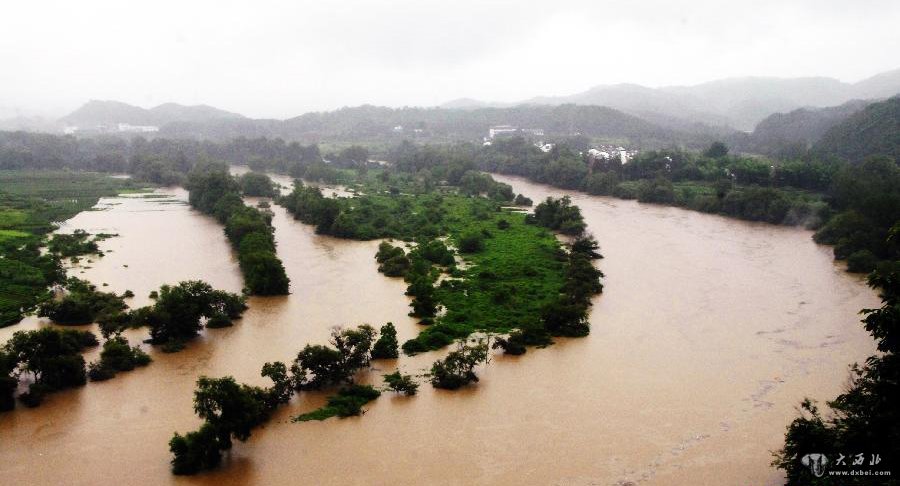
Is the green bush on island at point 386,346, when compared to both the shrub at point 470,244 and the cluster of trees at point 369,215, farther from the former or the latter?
the cluster of trees at point 369,215

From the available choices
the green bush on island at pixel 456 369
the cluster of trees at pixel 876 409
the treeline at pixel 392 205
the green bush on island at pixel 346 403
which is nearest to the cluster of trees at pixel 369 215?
the treeline at pixel 392 205

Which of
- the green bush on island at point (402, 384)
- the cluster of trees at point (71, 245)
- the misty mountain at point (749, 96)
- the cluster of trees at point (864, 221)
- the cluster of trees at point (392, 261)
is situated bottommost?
the green bush on island at point (402, 384)

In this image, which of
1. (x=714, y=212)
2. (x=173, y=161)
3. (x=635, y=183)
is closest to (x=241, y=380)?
(x=714, y=212)

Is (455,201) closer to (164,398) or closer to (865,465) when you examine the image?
(164,398)

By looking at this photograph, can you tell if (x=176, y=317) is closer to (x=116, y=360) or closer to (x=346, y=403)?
(x=116, y=360)

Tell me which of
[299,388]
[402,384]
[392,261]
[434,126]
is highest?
[434,126]

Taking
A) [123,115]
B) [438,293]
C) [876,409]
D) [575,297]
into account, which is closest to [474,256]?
[438,293]

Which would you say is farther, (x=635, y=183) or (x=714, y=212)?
(x=635, y=183)
